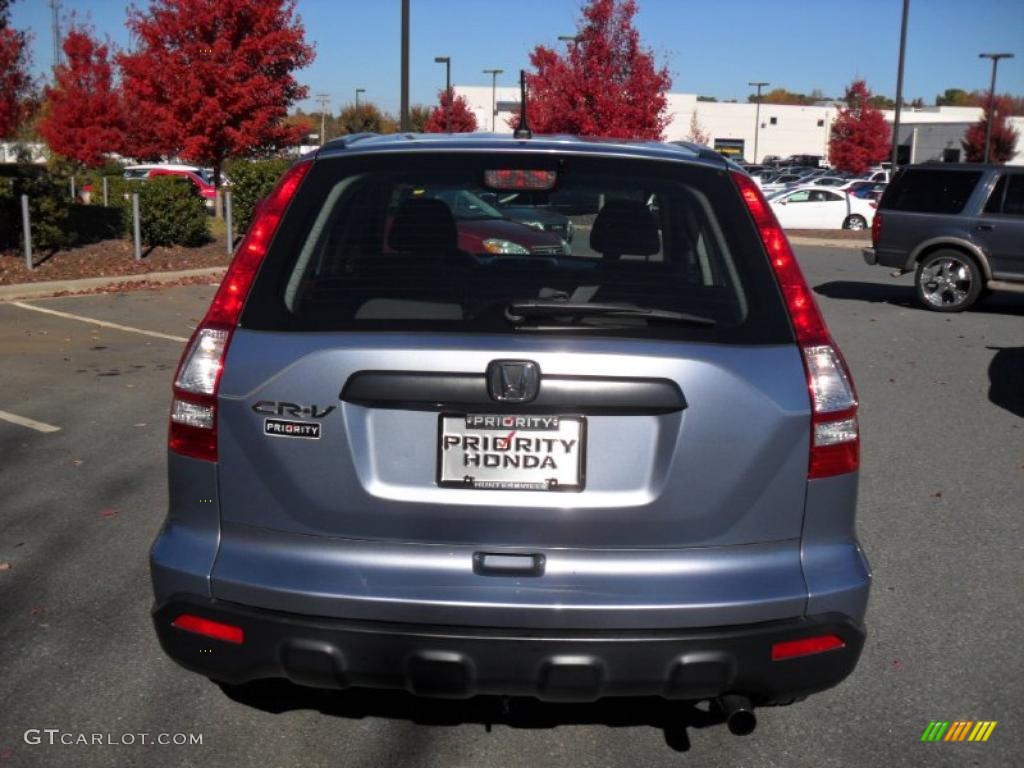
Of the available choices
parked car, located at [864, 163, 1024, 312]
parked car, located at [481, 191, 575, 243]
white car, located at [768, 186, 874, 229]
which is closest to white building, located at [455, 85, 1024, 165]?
white car, located at [768, 186, 874, 229]

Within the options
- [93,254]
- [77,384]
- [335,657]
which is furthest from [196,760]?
[93,254]

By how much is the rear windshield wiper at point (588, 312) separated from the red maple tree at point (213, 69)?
25.1m

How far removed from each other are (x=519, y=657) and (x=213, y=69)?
2550cm

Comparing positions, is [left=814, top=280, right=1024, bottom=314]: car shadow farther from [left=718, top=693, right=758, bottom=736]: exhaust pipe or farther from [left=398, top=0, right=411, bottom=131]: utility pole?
[left=718, top=693, right=758, bottom=736]: exhaust pipe

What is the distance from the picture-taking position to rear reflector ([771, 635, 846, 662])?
9.43ft

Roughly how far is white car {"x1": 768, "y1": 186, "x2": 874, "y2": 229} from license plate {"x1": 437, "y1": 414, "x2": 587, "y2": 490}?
3105cm

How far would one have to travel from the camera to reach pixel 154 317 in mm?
13086

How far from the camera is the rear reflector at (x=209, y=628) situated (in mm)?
2906

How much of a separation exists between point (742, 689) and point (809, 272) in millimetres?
19285

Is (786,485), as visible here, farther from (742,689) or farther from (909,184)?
(909,184)

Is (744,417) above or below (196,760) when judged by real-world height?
above

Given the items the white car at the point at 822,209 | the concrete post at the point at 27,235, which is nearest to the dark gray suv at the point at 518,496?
the concrete post at the point at 27,235

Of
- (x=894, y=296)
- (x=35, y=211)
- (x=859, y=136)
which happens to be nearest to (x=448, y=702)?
(x=35, y=211)

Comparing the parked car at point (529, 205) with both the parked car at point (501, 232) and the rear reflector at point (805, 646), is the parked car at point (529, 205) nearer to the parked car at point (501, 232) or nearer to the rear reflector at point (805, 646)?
the parked car at point (501, 232)
